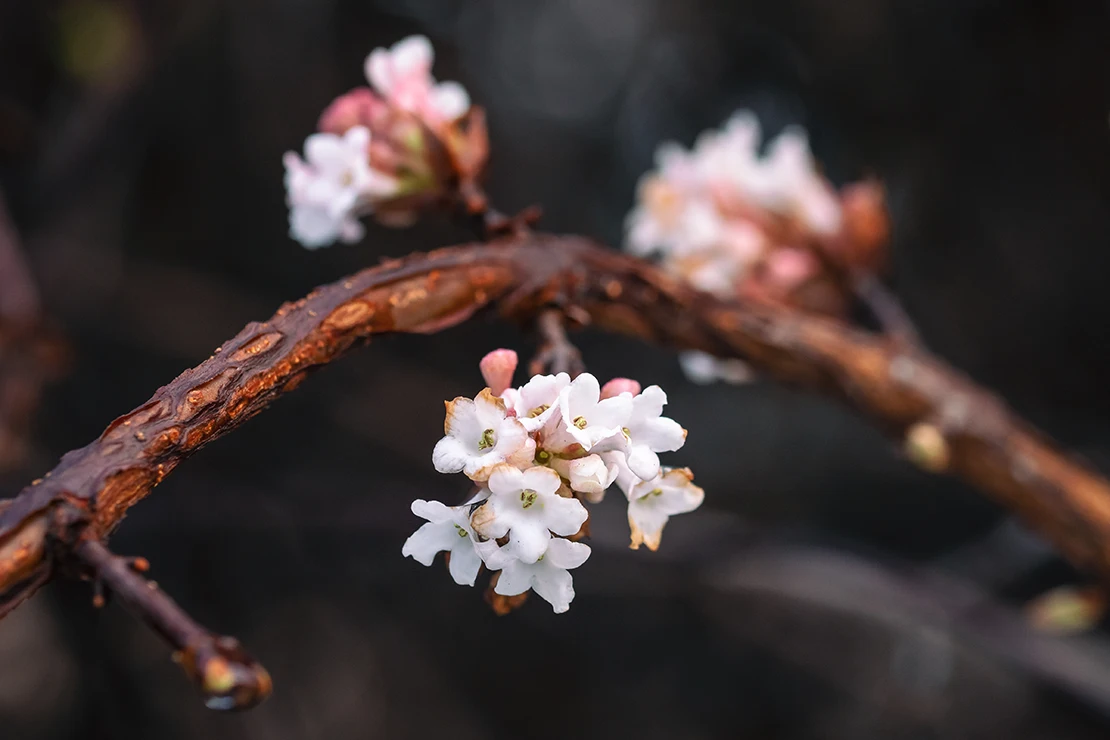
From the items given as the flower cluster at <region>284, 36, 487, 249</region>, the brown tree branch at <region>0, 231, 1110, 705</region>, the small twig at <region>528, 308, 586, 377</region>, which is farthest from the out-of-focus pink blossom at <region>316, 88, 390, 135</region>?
the small twig at <region>528, 308, 586, 377</region>

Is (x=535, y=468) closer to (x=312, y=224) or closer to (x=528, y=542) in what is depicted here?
(x=528, y=542)

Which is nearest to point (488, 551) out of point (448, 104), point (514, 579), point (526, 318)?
point (514, 579)

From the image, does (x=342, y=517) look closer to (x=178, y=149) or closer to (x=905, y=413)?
(x=178, y=149)

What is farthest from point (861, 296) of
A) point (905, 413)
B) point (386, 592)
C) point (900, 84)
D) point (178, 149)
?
point (178, 149)

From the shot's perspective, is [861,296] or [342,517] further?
[342,517]

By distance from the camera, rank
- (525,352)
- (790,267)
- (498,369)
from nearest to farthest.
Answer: (498,369) < (790,267) < (525,352)

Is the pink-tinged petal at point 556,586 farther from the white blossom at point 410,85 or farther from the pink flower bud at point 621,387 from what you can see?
the white blossom at point 410,85
